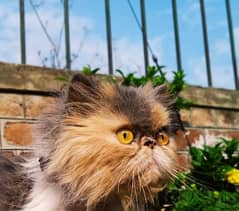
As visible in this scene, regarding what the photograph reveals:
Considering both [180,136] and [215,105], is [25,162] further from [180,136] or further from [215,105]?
[215,105]

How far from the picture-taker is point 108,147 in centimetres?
185

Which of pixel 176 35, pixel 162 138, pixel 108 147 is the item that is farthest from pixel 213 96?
pixel 108 147

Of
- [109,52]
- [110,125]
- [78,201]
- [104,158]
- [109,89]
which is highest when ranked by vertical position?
[109,52]

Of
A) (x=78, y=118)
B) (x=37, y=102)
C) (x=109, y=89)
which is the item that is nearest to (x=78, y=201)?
(x=78, y=118)

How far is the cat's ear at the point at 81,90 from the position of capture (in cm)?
200

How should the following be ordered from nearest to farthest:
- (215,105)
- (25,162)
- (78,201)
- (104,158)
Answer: (104,158), (78,201), (25,162), (215,105)

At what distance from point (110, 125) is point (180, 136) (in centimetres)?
222

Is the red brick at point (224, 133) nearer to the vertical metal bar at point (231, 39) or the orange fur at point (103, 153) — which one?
the vertical metal bar at point (231, 39)

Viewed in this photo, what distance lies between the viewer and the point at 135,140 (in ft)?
6.24

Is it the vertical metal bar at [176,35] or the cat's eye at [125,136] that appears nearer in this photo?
the cat's eye at [125,136]

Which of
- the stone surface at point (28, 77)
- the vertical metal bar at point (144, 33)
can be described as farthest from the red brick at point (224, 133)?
the stone surface at point (28, 77)

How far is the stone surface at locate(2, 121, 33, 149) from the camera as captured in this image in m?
3.28

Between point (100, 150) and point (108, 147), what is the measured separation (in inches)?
1.2

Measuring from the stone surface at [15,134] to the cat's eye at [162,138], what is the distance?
55.0 inches
